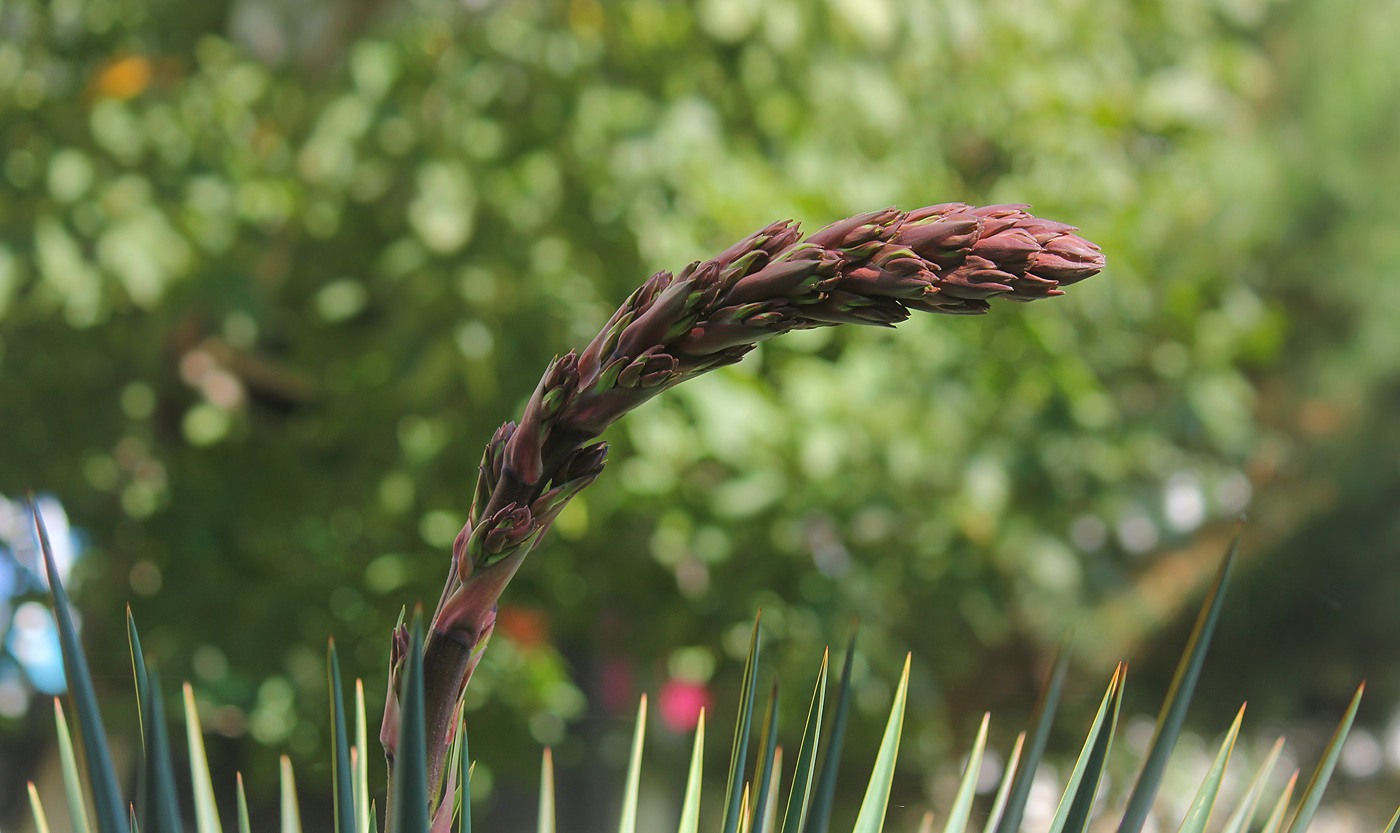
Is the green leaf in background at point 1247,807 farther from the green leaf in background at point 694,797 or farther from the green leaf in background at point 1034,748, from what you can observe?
the green leaf in background at point 694,797

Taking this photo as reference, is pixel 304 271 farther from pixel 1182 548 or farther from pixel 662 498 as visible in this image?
pixel 1182 548

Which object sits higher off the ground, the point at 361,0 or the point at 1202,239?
the point at 361,0

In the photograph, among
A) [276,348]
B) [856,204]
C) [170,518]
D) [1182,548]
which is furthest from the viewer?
[1182,548]

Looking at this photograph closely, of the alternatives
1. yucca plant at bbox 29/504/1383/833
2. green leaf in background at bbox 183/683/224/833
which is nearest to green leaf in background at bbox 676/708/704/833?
yucca plant at bbox 29/504/1383/833

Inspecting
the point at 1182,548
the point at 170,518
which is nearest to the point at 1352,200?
the point at 1182,548

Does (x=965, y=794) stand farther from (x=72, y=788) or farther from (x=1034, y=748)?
(x=72, y=788)

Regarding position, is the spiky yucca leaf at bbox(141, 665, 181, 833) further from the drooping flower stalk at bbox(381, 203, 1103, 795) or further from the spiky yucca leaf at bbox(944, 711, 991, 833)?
the spiky yucca leaf at bbox(944, 711, 991, 833)

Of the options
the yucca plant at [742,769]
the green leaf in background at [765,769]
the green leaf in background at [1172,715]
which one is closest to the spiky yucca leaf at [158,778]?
the yucca plant at [742,769]
